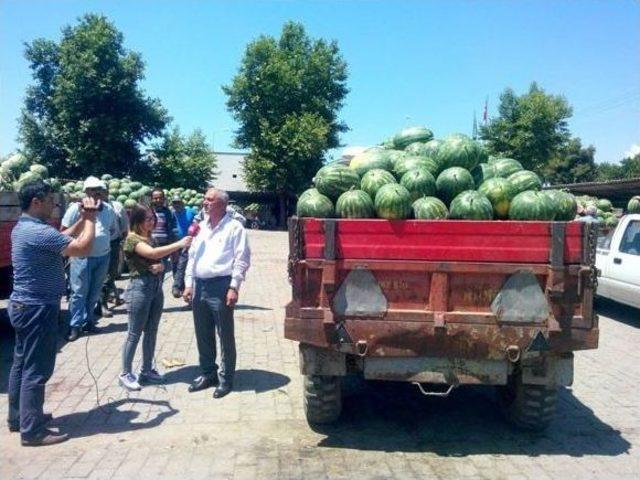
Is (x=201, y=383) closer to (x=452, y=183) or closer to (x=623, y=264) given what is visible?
(x=452, y=183)

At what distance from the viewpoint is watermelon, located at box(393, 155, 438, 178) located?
5180 millimetres

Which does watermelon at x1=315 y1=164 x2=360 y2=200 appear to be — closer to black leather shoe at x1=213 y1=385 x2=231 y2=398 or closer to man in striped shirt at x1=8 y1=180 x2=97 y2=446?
man in striped shirt at x1=8 y1=180 x2=97 y2=446

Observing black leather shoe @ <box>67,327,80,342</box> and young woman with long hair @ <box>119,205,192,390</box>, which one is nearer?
young woman with long hair @ <box>119,205,192,390</box>

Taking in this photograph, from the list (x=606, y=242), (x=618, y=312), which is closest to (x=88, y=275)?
(x=606, y=242)

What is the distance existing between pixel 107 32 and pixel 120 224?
31779mm

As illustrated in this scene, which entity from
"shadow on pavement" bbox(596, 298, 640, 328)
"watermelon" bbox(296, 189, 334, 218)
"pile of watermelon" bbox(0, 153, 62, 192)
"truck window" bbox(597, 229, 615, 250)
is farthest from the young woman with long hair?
"truck window" bbox(597, 229, 615, 250)

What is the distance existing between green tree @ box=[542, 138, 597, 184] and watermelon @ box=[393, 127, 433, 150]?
6003 centimetres

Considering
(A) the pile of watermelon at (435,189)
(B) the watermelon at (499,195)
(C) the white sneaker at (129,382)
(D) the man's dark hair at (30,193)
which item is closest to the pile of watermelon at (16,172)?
(C) the white sneaker at (129,382)

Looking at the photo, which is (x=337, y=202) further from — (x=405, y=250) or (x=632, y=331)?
(x=632, y=331)

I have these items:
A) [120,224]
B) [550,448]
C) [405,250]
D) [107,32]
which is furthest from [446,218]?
[107,32]

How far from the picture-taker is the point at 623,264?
10.1m

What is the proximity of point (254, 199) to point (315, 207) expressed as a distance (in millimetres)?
51317

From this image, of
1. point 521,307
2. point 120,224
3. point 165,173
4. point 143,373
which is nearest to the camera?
point 521,307

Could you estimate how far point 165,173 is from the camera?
4194cm
